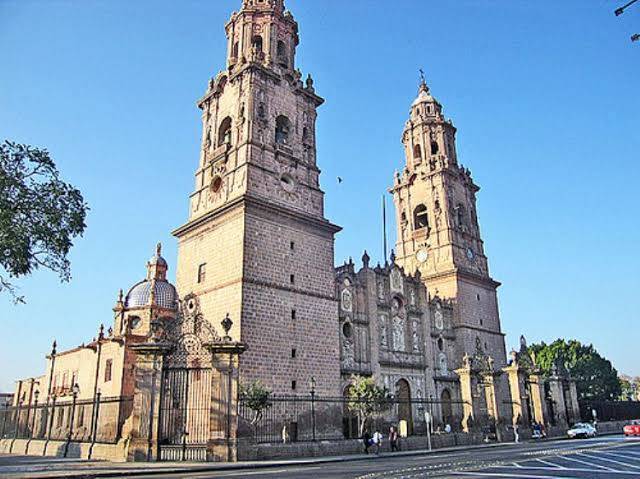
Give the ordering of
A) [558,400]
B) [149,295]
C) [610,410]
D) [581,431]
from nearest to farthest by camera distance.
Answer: [581,431], [558,400], [149,295], [610,410]

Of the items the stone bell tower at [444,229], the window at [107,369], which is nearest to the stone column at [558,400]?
the stone bell tower at [444,229]

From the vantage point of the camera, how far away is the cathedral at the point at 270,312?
21000mm

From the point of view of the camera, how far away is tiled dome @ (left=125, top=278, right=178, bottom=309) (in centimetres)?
3938

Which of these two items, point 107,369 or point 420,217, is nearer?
point 107,369

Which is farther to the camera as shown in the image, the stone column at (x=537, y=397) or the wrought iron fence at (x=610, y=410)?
the wrought iron fence at (x=610, y=410)

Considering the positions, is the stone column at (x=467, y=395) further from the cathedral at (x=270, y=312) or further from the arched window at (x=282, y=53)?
the arched window at (x=282, y=53)

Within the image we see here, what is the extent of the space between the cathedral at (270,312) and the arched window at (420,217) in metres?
1.64

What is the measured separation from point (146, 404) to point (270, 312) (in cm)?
1096

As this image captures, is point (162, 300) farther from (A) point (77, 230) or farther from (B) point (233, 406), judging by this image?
(B) point (233, 406)

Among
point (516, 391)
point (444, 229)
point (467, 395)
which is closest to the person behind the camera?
point (467, 395)

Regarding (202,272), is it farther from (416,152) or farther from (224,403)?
(416,152)

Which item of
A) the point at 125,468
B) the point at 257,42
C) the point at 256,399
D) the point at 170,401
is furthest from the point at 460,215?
the point at 125,468

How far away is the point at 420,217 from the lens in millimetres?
48812

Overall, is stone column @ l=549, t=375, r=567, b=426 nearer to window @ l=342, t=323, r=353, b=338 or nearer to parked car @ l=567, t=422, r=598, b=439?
parked car @ l=567, t=422, r=598, b=439
